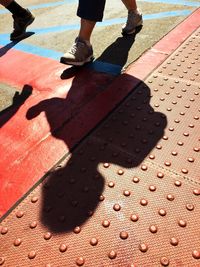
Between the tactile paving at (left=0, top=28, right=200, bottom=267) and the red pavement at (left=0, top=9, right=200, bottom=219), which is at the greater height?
the red pavement at (left=0, top=9, right=200, bottom=219)

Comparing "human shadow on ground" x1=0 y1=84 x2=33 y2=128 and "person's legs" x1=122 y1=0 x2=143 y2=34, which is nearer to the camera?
"human shadow on ground" x1=0 y1=84 x2=33 y2=128

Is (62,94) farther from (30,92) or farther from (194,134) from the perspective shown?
(194,134)

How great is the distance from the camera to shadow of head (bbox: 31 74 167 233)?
1.57 meters

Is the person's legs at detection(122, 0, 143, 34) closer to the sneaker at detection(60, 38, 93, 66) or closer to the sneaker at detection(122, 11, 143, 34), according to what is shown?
the sneaker at detection(122, 11, 143, 34)

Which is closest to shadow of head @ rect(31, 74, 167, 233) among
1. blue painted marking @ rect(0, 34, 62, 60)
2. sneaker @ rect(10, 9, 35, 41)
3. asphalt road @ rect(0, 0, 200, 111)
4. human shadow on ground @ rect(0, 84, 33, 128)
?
human shadow on ground @ rect(0, 84, 33, 128)

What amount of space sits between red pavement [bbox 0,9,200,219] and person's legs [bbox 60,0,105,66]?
14 centimetres

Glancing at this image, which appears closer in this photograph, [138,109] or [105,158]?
[105,158]

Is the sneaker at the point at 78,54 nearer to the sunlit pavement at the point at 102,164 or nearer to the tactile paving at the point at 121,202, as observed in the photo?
the sunlit pavement at the point at 102,164

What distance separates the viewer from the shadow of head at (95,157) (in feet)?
5.14

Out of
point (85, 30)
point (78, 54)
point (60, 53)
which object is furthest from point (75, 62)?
point (60, 53)

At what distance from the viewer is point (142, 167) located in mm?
1770

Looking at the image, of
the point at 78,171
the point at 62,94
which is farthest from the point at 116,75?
the point at 78,171

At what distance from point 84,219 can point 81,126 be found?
792mm

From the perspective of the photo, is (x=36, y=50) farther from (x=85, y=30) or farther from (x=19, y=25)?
(x=85, y=30)
